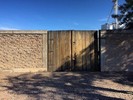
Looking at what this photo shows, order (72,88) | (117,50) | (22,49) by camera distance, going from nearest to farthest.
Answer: (72,88)
(117,50)
(22,49)

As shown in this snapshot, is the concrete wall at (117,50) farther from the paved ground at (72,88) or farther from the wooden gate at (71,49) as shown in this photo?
the paved ground at (72,88)

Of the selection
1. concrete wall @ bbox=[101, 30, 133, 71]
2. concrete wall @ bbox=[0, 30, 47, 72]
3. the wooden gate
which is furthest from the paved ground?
concrete wall @ bbox=[0, 30, 47, 72]

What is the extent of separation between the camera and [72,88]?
7.79 m

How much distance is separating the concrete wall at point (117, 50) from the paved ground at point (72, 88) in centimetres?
104

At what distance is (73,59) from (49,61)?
4.17 feet

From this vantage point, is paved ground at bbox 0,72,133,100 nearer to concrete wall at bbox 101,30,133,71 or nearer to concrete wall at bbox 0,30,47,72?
concrete wall at bbox 101,30,133,71

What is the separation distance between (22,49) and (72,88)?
4642 millimetres

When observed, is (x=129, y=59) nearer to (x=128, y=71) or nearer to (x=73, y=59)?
(x=128, y=71)

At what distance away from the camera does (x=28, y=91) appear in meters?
7.30

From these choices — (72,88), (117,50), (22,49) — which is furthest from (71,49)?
(72,88)

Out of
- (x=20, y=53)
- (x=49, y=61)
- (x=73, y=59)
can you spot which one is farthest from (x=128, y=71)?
(x=20, y=53)

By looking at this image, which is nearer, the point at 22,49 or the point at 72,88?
the point at 72,88

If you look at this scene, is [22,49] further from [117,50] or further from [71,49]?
[117,50]

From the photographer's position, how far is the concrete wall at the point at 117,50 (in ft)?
37.1
